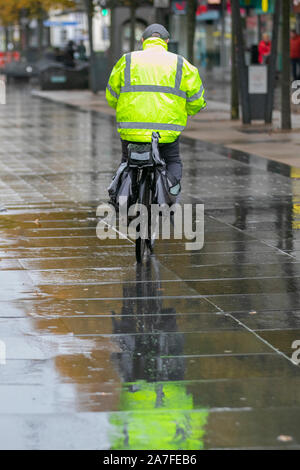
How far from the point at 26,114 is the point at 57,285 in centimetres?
2102

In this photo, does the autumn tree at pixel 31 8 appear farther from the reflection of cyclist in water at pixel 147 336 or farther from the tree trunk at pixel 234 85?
the reflection of cyclist in water at pixel 147 336

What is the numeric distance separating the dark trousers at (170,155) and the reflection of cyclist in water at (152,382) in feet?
5.10

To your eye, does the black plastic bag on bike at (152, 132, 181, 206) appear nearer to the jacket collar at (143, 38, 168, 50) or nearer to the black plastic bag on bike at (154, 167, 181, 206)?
the black plastic bag on bike at (154, 167, 181, 206)

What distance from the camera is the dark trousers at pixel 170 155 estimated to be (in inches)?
363

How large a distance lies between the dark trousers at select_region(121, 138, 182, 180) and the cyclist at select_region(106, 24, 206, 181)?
5.7 inches

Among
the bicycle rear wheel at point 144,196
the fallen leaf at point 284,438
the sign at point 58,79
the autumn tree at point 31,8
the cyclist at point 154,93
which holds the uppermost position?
the autumn tree at point 31,8

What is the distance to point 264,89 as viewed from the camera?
2275cm

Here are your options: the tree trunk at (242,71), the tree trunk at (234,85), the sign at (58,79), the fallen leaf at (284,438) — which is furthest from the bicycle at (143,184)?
the sign at (58,79)

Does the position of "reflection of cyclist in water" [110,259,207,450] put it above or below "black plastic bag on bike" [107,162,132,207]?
below

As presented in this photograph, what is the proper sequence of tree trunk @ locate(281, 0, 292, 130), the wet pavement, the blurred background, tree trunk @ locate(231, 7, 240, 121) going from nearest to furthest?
the wet pavement → tree trunk @ locate(281, 0, 292, 130) → the blurred background → tree trunk @ locate(231, 7, 240, 121)

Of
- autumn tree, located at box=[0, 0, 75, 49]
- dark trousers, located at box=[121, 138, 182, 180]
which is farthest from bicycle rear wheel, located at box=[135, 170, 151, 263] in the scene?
autumn tree, located at box=[0, 0, 75, 49]

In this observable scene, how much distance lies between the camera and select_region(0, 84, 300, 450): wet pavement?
16.6ft

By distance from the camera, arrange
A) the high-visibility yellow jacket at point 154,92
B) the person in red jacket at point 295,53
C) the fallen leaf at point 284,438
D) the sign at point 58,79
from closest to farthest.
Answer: the fallen leaf at point 284,438
the high-visibility yellow jacket at point 154,92
the person in red jacket at point 295,53
the sign at point 58,79
